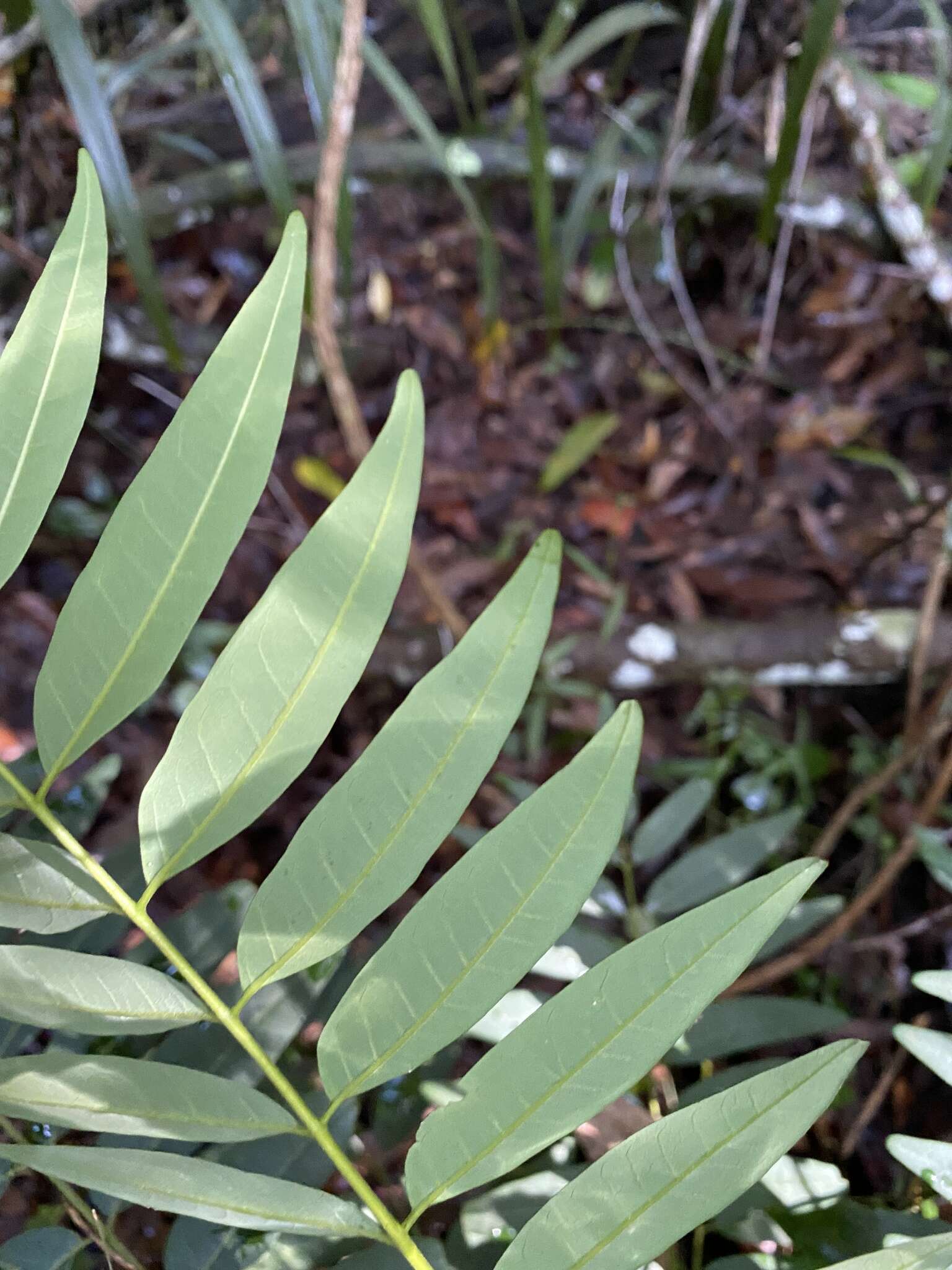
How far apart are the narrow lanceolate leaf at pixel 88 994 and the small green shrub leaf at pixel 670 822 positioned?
54 centimetres

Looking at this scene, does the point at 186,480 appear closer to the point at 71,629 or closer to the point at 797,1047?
the point at 71,629

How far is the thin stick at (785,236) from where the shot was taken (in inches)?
54.4

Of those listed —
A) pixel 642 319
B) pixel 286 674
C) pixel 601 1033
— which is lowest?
pixel 642 319

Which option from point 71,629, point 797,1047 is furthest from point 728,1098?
point 797,1047

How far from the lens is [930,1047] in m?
0.51

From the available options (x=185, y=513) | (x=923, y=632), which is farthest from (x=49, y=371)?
(x=923, y=632)

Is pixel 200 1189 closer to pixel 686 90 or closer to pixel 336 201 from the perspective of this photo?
pixel 336 201

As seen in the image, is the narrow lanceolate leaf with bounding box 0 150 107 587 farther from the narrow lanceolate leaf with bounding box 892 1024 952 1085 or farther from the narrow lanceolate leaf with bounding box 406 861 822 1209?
the narrow lanceolate leaf with bounding box 892 1024 952 1085

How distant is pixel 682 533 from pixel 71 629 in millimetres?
1297

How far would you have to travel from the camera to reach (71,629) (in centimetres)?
39

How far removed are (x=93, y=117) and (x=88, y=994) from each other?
86 cm

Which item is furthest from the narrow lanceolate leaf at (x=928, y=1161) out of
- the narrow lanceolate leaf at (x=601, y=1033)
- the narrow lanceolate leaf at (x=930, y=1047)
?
the narrow lanceolate leaf at (x=601, y=1033)

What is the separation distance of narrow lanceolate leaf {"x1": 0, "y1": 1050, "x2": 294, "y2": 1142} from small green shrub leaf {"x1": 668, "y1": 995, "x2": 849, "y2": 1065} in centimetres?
40

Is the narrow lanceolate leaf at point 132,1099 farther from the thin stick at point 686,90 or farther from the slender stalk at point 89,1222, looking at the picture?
the thin stick at point 686,90
